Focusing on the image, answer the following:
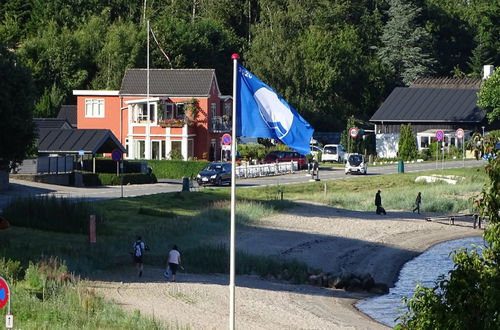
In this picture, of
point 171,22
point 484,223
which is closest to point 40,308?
point 484,223

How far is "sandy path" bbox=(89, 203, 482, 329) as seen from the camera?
→ 31.4 meters

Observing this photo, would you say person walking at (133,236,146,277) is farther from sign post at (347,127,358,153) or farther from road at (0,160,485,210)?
sign post at (347,127,358,153)

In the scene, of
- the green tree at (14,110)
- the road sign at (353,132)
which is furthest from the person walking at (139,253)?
the road sign at (353,132)

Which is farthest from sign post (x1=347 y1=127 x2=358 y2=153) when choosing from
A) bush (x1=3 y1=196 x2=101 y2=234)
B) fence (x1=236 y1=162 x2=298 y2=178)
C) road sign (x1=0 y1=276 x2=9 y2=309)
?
road sign (x1=0 y1=276 x2=9 y2=309)

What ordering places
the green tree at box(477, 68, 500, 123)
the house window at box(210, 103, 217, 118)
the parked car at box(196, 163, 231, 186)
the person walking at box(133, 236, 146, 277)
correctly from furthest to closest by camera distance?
the house window at box(210, 103, 217, 118)
the green tree at box(477, 68, 500, 123)
the parked car at box(196, 163, 231, 186)
the person walking at box(133, 236, 146, 277)

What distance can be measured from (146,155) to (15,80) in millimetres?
36653

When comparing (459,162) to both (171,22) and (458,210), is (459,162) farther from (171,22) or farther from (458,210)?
(171,22)

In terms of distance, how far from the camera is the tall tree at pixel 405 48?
121125mm

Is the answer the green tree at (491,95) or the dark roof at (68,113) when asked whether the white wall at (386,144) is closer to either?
the green tree at (491,95)

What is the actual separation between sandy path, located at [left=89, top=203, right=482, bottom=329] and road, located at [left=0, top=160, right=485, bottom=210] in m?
10.4

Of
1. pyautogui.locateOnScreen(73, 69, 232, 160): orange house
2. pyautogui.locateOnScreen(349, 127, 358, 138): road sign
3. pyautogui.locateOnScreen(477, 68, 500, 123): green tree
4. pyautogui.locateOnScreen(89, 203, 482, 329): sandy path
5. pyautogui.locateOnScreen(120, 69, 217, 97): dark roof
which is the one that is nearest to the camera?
pyautogui.locateOnScreen(89, 203, 482, 329): sandy path

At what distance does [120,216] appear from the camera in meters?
48.2

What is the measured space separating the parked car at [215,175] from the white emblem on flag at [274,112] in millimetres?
46030

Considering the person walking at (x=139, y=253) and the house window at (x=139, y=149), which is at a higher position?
the house window at (x=139, y=149)
